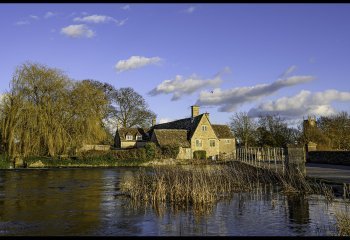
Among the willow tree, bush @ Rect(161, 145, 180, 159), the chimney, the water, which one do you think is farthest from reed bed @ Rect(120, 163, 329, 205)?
the chimney

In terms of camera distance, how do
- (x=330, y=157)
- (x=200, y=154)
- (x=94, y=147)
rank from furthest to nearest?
(x=200, y=154) < (x=94, y=147) < (x=330, y=157)

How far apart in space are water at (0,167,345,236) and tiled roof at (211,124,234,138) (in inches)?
1969

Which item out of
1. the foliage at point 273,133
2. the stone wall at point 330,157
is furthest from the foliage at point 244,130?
the stone wall at point 330,157

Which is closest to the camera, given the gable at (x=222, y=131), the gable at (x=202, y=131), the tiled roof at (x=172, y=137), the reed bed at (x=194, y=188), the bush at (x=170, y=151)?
the reed bed at (x=194, y=188)

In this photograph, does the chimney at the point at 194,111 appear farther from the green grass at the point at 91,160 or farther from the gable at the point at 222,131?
→ the green grass at the point at 91,160

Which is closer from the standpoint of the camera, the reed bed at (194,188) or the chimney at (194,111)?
the reed bed at (194,188)

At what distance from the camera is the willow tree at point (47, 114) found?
4591 centimetres

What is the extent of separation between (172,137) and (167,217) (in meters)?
48.3

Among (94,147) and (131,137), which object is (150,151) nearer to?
(94,147)

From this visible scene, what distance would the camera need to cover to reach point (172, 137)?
2446 inches

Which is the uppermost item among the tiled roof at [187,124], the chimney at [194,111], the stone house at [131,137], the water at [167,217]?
the chimney at [194,111]

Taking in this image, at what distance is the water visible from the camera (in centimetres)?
1162

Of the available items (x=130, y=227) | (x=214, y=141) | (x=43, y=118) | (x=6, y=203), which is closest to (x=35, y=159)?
(x=43, y=118)

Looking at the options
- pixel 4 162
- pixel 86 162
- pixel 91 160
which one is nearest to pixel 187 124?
pixel 91 160
